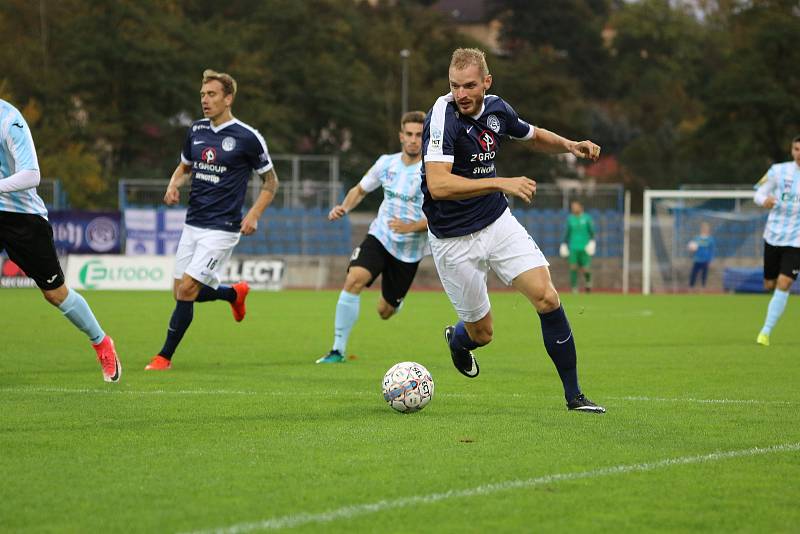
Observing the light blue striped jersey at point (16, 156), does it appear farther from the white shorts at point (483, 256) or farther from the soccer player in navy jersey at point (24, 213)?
the white shorts at point (483, 256)

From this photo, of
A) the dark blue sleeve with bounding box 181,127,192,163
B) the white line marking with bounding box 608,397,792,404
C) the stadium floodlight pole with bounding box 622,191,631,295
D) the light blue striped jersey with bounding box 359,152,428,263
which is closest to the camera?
the white line marking with bounding box 608,397,792,404

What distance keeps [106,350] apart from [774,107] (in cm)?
4982

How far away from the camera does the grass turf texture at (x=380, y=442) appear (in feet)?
16.2

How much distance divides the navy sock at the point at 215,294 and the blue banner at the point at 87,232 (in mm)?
18772

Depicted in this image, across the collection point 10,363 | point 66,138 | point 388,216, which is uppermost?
point 66,138

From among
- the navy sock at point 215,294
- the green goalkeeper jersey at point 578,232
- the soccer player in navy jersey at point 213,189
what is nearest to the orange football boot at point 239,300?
the navy sock at point 215,294

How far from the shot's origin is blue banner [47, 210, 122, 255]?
30188 mm

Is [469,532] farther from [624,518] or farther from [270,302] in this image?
[270,302]

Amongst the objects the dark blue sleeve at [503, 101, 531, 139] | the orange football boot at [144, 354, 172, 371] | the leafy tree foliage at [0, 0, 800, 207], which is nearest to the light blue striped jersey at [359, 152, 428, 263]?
the orange football boot at [144, 354, 172, 371]

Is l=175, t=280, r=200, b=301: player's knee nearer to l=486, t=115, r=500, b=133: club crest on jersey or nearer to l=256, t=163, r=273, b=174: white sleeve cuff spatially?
l=256, t=163, r=273, b=174: white sleeve cuff

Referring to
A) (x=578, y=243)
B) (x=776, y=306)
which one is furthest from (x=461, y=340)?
(x=578, y=243)

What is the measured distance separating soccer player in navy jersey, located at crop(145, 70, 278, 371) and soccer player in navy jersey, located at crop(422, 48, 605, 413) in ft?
11.8

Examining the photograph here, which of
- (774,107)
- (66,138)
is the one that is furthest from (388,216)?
(774,107)

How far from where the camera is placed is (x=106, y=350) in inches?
372
